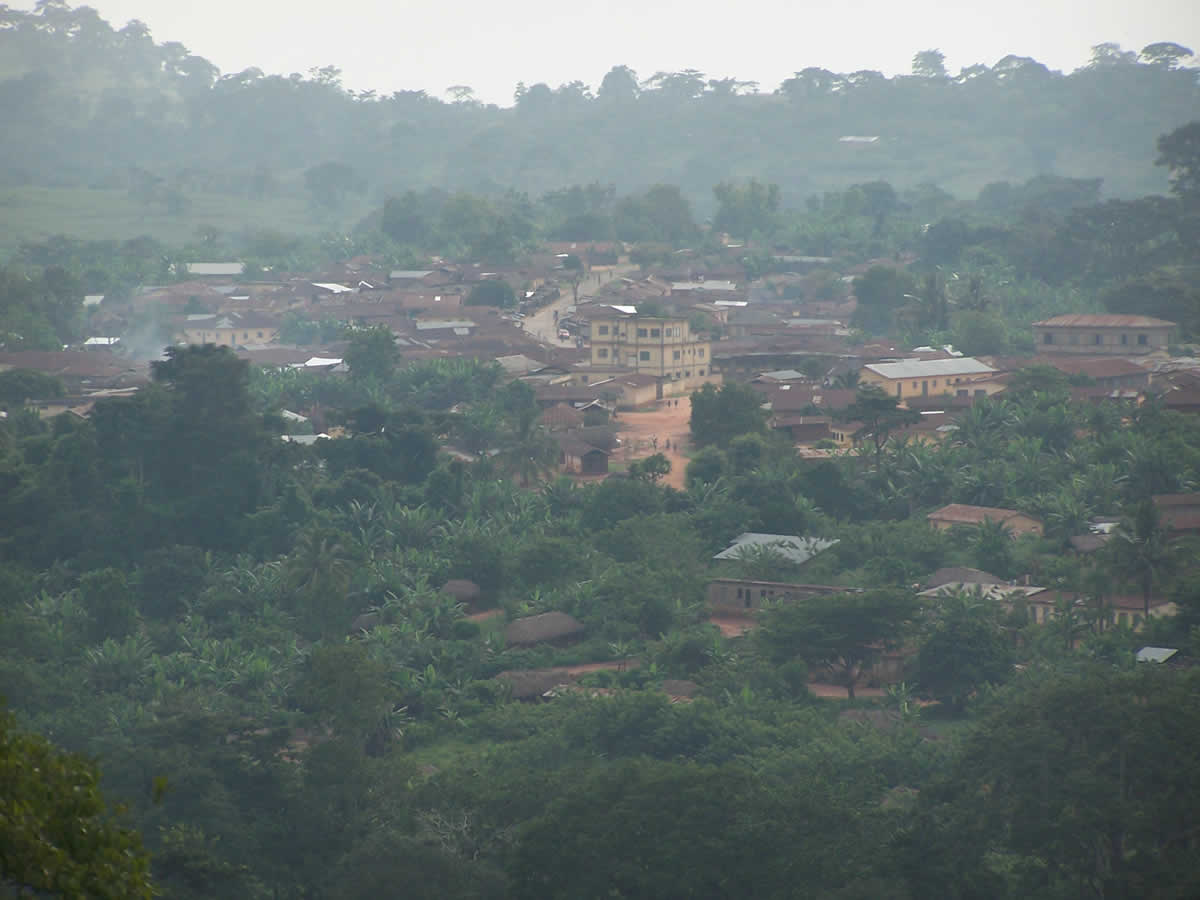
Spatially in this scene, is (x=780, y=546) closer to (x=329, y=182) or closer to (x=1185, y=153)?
(x=1185, y=153)

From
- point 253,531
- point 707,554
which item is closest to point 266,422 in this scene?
point 253,531

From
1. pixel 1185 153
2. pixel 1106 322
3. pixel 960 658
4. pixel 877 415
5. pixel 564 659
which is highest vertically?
pixel 1185 153

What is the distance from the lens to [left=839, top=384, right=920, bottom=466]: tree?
125ft

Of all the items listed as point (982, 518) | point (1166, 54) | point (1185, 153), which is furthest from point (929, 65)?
point (982, 518)

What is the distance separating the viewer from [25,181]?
92.9 metres

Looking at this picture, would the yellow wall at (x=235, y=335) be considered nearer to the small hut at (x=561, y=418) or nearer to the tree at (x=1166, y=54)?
the small hut at (x=561, y=418)

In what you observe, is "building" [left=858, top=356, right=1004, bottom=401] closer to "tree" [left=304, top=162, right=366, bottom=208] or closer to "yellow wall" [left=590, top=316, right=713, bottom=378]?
"yellow wall" [left=590, top=316, right=713, bottom=378]

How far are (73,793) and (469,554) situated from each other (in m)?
22.5

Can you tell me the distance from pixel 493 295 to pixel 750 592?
3039cm

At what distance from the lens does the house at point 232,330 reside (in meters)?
58.4

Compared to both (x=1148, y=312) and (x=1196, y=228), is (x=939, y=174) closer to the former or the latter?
(x=1196, y=228)

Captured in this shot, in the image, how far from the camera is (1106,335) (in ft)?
167

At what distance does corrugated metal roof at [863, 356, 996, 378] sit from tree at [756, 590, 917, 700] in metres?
19.0

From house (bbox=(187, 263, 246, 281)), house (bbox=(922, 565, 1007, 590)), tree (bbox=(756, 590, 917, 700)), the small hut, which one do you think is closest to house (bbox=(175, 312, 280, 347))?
house (bbox=(187, 263, 246, 281))
